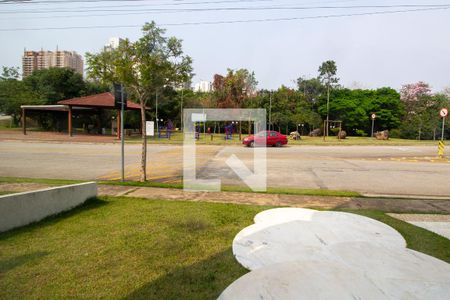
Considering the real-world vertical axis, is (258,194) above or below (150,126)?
below

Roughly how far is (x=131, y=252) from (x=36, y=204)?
7.40 feet

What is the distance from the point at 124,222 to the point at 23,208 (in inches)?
60.9

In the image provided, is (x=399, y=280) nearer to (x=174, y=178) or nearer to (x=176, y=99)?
(x=174, y=178)

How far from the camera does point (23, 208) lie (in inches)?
179

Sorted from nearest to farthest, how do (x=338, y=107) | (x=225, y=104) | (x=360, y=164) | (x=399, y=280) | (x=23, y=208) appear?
(x=399, y=280) → (x=23, y=208) → (x=360, y=164) → (x=225, y=104) → (x=338, y=107)

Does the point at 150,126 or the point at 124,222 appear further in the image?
the point at 150,126

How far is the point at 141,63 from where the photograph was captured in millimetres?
7742

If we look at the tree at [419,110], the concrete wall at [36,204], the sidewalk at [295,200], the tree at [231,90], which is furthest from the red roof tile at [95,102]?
the tree at [419,110]

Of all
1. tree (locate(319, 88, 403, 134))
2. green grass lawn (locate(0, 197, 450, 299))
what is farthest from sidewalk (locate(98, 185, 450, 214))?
tree (locate(319, 88, 403, 134))

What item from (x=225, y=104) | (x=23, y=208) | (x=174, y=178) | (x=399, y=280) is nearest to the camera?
(x=399, y=280)

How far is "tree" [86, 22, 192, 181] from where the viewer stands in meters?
7.65

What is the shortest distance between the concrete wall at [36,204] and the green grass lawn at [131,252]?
145 mm

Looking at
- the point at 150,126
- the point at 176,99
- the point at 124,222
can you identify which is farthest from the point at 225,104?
the point at 124,222

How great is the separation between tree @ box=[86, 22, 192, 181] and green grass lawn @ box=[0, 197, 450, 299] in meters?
3.78
